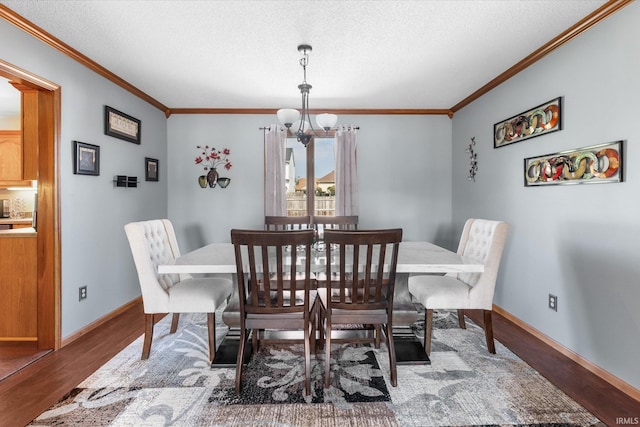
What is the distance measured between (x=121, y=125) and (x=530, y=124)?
13.0ft

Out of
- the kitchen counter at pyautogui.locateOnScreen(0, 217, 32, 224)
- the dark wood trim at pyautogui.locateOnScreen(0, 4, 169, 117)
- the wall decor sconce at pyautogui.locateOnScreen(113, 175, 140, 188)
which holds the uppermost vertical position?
the dark wood trim at pyautogui.locateOnScreen(0, 4, 169, 117)

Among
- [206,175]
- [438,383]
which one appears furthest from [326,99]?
[438,383]

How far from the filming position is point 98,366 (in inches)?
90.0

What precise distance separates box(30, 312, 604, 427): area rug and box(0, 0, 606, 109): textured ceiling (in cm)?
241

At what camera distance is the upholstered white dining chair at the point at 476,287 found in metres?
2.30

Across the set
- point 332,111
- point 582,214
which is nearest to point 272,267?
point 582,214

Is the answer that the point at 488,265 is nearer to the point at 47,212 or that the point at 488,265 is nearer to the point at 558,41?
the point at 558,41

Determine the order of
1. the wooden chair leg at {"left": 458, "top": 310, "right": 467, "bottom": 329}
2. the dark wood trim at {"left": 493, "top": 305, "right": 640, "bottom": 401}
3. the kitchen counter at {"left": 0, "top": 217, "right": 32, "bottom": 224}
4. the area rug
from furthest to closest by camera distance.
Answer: the kitchen counter at {"left": 0, "top": 217, "right": 32, "bottom": 224} → the wooden chair leg at {"left": 458, "top": 310, "right": 467, "bottom": 329} → the dark wood trim at {"left": 493, "top": 305, "right": 640, "bottom": 401} → the area rug

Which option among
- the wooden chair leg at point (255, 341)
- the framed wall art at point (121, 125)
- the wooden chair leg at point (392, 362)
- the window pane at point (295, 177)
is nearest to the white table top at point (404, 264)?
the wooden chair leg at point (392, 362)

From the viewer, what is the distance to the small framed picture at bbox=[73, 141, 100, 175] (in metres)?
2.75

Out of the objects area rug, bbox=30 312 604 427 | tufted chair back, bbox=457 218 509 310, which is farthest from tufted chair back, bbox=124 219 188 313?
tufted chair back, bbox=457 218 509 310

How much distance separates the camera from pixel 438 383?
2.06m

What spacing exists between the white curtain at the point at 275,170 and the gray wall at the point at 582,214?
259 centimetres

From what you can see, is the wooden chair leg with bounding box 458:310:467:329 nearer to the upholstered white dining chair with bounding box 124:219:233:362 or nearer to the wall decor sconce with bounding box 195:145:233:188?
the upholstered white dining chair with bounding box 124:219:233:362
